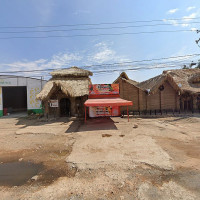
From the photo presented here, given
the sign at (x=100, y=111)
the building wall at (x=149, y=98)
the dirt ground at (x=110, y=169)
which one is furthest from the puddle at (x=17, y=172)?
the building wall at (x=149, y=98)

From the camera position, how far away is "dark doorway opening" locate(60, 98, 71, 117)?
1495 cm

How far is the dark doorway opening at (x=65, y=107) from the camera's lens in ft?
49.0

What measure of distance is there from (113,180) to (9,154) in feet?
18.2

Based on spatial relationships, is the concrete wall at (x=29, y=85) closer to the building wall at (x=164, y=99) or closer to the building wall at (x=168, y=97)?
the building wall at (x=164, y=99)

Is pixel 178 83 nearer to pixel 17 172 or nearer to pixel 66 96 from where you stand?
pixel 66 96

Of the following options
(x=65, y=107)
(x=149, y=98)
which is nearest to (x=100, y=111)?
(x=65, y=107)

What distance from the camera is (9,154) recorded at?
215 inches

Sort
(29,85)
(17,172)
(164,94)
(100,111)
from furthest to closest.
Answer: (29,85)
(164,94)
(100,111)
(17,172)

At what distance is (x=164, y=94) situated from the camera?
52.9ft

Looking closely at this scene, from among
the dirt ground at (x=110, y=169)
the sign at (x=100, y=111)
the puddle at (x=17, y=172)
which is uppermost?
the sign at (x=100, y=111)

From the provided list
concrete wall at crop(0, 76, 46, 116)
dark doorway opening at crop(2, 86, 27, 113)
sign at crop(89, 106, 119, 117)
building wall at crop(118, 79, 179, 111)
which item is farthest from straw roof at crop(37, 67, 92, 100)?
dark doorway opening at crop(2, 86, 27, 113)

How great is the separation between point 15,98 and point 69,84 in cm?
1878

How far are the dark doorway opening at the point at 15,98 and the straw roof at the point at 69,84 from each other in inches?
530

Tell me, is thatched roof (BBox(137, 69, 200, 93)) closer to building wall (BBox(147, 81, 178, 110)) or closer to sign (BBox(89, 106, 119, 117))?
building wall (BBox(147, 81, 178, 110))
